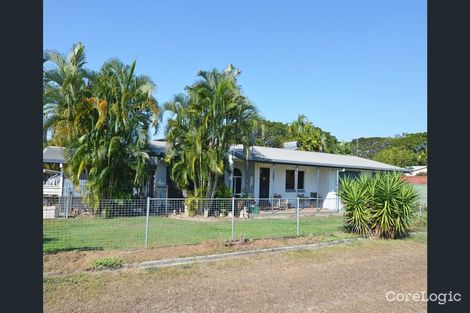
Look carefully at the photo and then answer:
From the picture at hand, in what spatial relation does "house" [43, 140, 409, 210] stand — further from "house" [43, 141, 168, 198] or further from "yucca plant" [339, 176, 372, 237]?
"yucca plant" [339, 176, 372, 237]

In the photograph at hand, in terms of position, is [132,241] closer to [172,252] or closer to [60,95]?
[172,252]

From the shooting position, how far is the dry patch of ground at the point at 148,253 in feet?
24.3

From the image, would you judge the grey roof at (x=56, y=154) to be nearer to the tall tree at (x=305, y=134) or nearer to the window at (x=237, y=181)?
the window at (x=237, y=181)

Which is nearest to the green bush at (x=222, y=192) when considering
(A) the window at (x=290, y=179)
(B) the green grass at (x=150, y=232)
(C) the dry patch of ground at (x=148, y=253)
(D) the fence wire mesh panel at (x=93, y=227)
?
(B) the green grass at (x=150, y=232)

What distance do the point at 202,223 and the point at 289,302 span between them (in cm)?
882

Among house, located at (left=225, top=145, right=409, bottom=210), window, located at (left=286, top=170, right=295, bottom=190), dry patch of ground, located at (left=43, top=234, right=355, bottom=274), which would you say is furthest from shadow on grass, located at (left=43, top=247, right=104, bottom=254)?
window, located at (left=286, top=170, right=295, bottom=190)

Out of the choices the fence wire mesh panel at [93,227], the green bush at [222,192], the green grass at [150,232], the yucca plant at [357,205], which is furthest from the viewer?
the green bush at [222,192]

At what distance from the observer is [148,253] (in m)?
8.62

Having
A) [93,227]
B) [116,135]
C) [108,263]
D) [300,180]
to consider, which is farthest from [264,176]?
[108,263]

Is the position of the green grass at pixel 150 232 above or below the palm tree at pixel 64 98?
below

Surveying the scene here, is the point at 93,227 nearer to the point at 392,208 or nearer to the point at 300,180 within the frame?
the point at 392,208

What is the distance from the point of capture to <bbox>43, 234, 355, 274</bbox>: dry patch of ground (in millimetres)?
7406

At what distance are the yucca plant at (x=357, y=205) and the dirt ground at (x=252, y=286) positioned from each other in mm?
3338

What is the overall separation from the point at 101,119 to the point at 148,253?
28.2 feet
